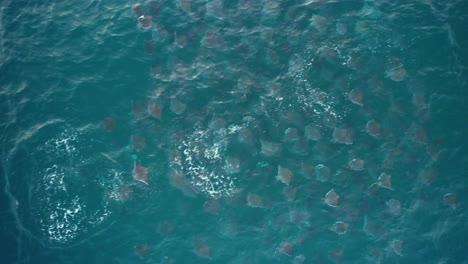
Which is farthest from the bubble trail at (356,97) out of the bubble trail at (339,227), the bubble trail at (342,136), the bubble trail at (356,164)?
the bubble trail at (339,227)

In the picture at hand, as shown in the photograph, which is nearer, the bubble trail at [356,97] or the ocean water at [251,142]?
the ocean water at [251,142]

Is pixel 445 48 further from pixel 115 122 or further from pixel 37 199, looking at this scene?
pixel 37 199

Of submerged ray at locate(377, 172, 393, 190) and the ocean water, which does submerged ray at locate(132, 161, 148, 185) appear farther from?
submerged ray at locate(377, 172, 393, 190)

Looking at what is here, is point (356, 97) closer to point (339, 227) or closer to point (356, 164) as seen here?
point (356, 164)

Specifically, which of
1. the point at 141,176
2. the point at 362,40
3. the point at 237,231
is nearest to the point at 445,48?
the point at 362,40

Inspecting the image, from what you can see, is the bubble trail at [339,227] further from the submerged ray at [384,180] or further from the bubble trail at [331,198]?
the submerged ray at [384,180]

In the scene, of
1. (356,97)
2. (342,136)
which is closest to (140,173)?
(342,136)

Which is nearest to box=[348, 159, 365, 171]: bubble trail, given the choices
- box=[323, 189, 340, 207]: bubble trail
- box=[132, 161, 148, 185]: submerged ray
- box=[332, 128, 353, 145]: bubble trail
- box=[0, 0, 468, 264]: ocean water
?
box=[0, 0, 468, 264]: ocean water

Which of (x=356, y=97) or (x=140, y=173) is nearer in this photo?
(x=140, y=173)
